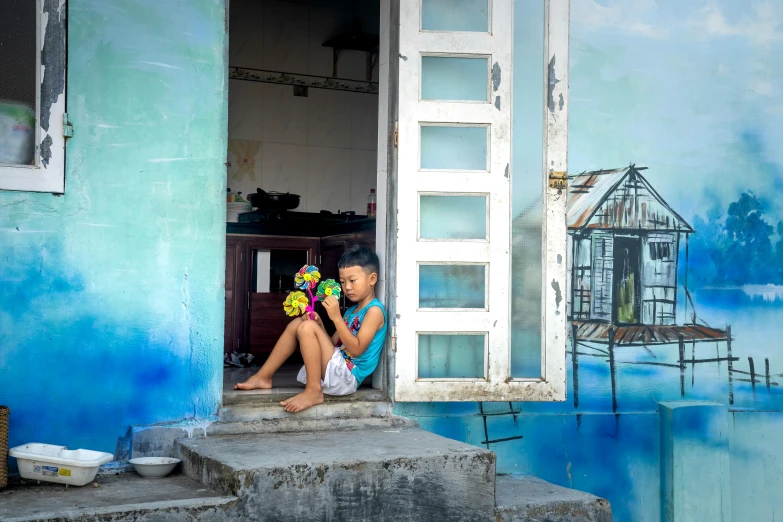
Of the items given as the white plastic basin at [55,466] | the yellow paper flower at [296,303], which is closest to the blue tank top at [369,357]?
the yellow paper flower at [296,303]

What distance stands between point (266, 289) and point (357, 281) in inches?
84.9

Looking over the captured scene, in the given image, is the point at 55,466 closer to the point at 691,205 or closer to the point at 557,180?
the point at 557,180

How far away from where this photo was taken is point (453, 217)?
178 inches

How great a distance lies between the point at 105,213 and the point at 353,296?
138cm

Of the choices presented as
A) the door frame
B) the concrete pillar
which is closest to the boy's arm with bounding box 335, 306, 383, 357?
the door frame

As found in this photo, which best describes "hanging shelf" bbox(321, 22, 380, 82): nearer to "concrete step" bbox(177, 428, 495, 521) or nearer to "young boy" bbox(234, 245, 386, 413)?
"young boy" bbox(234, 245, 386, 413)

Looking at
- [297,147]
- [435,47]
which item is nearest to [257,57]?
[297,147]

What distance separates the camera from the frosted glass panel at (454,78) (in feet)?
14.8

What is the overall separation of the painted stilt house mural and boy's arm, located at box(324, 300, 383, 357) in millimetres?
→ 1238

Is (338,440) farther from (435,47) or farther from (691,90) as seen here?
(691,90)

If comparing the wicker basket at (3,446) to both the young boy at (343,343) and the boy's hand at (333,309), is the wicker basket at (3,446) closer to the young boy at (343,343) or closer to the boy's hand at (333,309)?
the young boy at (343,343)

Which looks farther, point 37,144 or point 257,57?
point 257,57

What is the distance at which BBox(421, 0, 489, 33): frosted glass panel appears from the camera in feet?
→ 14.7

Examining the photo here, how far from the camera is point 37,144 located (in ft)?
12.8
